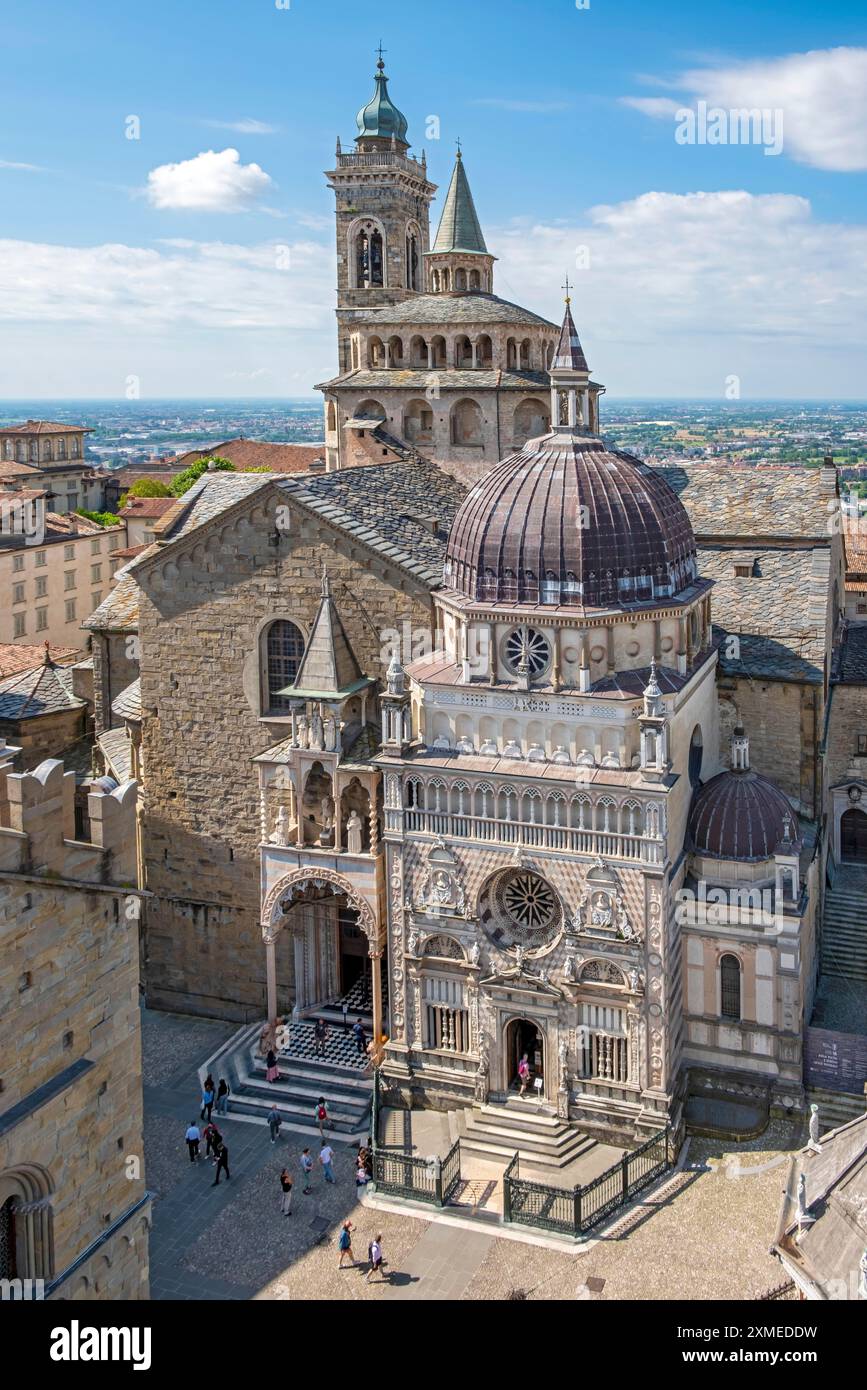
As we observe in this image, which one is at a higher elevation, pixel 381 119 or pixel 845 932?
pixel 381 119

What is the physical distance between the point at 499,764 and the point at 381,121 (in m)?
44.2

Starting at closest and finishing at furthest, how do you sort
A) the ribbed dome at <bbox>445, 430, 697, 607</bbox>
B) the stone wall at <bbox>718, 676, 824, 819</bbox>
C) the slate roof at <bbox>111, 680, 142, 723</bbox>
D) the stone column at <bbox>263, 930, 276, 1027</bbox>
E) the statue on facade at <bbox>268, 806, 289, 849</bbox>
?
1. the ribbed dome at <bbox>445, 430, 697, 607</bbox>
2. the statue on facade at <bbox>268, 806, 289, 849</bbox>
3. the stone column at <bbox>263, 930, 276, 1027</bbox>
4. the stone wall at <bbox>718, 676, 824, 819</bbox>
5. the slate roof at <bbox>111, 680, 142, 723</bbox>

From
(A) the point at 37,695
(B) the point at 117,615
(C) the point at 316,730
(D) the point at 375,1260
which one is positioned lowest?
(D) the point at 375,1260

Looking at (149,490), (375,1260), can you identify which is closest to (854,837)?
(375,1260)

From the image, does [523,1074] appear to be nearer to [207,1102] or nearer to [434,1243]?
[434,1243]

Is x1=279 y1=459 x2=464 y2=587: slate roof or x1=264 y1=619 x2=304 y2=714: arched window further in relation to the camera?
x1=264 y1=619 x2=304 y2=714: arched window

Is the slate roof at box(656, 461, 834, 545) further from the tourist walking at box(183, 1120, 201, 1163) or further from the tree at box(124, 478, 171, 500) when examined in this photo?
the tree at box(124, 478, 171, 500)

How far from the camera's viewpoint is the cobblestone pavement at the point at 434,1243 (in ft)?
89.2

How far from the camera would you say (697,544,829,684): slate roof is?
37531 millimetres

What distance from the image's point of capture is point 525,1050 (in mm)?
34281

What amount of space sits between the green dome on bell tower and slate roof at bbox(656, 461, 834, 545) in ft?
92.5

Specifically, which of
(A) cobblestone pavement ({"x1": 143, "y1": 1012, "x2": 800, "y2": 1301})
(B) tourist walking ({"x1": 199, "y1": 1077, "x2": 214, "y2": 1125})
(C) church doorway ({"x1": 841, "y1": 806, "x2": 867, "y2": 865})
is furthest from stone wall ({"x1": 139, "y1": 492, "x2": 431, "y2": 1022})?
(C) church doorway ({"x1": 841, "y1": 806, "x2": 867, "y2": 865})

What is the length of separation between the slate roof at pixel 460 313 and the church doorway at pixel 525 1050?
26740 mm
